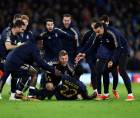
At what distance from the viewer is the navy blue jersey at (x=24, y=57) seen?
1500cm

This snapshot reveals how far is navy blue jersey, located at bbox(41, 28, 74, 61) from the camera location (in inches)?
688

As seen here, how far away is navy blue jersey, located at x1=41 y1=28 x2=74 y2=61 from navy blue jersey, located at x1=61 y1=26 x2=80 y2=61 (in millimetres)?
338

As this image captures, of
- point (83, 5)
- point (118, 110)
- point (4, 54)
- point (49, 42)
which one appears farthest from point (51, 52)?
point (83, 5)

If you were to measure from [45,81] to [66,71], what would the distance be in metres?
0.54

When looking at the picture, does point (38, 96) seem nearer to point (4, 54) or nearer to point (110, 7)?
point (4, 54)

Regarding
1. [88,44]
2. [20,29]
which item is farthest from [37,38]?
[88,44]

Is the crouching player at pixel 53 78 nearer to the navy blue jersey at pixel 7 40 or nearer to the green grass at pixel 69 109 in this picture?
the green grass at pixel 69 109

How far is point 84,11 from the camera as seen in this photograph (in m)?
28.3

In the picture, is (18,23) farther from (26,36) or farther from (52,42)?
(52,42)

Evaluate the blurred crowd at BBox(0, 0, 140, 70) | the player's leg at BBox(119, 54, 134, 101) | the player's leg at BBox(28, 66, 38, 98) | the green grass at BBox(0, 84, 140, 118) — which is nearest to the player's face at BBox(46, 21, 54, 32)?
the player's leg at BBox(28, 66, 38, 98)

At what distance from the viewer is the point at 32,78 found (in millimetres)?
15859

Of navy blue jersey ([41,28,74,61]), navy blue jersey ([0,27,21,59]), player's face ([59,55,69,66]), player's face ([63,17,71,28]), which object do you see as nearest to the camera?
player's face ([59,55,69,66])

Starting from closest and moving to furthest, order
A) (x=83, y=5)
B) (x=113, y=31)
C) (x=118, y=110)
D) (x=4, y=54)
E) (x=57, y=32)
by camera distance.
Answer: (x=118, y=110), (x=113, y=31), (x=4, y=54), (x=57, y=32), (x=83, y=5)

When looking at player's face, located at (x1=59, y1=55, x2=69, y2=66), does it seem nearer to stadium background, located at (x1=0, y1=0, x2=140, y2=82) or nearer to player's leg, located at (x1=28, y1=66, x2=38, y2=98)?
player's leg, located at (x1=28, y1=66, x2=38, y2=98)
